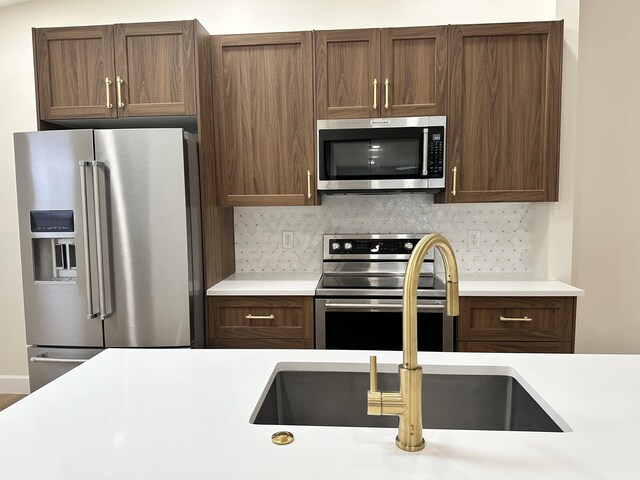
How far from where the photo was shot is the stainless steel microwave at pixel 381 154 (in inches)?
102

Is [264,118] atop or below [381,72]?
below

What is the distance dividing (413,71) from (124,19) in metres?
2.04

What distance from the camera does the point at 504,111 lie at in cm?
258

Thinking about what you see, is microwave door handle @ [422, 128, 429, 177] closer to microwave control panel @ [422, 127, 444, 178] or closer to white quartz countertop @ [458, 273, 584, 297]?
microwave control panel @ [422, 127, 444, 178]

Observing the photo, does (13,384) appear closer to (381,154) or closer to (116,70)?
(116,70)

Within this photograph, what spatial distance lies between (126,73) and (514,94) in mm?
2243

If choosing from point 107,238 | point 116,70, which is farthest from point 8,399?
point 116,70

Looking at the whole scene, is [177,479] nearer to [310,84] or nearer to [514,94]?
[310,84]

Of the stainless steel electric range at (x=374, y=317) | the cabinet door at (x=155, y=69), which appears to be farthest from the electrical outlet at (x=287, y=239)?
the cabinet door at (x=155, y=69)

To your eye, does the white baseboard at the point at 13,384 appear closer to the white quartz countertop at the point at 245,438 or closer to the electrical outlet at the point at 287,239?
the electrical outlet at the point at 287,239

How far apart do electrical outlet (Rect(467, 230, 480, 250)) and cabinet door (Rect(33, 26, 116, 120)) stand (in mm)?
2344

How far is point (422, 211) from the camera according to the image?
9.74 ft

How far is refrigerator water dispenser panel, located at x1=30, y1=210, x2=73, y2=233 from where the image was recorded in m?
2.38

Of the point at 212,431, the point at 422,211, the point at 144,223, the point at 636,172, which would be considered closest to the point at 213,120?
the point at 144,223
